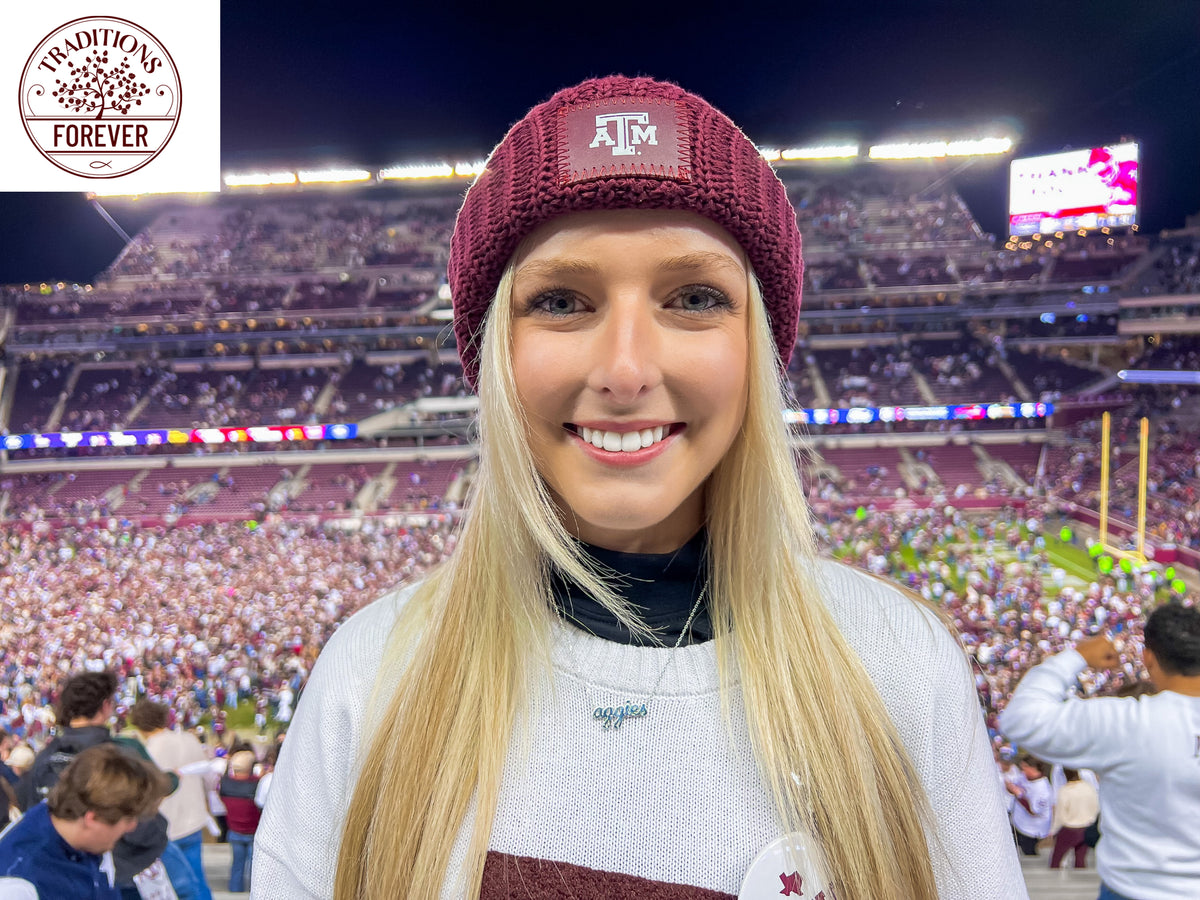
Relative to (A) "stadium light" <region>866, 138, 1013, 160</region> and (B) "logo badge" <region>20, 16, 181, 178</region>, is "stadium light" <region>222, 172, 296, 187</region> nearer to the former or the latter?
(B) "logo badge" <region>20, 16, 181, 178</region>

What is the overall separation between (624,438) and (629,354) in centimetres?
9

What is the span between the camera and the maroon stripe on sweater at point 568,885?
688 millimetres

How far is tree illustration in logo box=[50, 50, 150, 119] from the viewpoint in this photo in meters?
2.45

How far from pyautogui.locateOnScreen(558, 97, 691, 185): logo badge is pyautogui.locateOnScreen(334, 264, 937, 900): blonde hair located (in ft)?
0.45

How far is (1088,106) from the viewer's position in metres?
5.06

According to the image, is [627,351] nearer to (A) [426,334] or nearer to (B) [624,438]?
(B) [624,438]

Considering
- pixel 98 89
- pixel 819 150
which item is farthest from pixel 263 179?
pixel 98 89

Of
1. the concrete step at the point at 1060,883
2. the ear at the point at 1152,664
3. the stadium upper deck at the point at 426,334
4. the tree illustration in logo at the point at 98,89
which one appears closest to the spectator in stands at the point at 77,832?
the tree illustration in logo at the point at 98,89

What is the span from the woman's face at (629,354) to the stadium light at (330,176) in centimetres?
754

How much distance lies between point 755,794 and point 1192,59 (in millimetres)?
5639

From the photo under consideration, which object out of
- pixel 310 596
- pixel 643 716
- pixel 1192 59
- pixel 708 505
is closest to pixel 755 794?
pixel 643 716

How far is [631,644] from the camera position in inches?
30.7

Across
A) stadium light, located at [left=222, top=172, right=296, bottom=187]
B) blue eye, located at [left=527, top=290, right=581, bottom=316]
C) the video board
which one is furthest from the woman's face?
stadium light, located at [left=222, top=172, right=296, bottom=187]

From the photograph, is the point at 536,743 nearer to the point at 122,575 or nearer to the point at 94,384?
the point at 122,575
